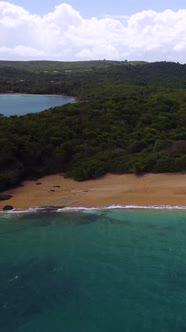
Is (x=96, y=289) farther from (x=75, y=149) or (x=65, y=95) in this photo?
(x=65, y=95)

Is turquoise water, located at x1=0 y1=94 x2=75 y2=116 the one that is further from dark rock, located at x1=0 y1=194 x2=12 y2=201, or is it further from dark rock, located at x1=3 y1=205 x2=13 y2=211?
dark rock, located at x1=3 y1=205 x2=13 y2=211

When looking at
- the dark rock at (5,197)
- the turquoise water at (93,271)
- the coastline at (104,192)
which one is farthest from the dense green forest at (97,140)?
the turquoise water at (93,271)

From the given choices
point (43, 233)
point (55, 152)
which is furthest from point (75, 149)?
point (43, 233)

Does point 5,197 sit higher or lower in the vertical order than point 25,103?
lower

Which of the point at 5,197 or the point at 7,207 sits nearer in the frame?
the point at 7,207

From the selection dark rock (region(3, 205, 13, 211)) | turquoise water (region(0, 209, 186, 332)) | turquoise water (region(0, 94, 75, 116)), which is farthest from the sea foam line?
turquoise water (region(0, 94, 75, 116))

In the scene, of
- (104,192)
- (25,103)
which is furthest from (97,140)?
(25,103)

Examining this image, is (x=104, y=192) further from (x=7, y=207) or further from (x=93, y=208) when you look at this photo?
(x=7, y=207)
